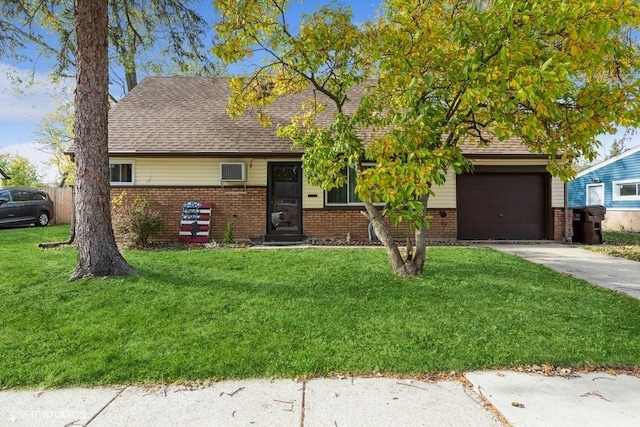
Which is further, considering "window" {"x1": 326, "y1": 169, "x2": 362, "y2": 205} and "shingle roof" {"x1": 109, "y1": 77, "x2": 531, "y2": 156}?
"window" {"x1": 326, "y1": 169, "x2": 362, "y2": 205}

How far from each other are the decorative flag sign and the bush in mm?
581

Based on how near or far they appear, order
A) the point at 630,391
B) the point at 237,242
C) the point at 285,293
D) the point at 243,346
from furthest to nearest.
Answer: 1. the point at 237,242
2. the point at 285,293
3. the point at 243,346
4. the point at 630,391

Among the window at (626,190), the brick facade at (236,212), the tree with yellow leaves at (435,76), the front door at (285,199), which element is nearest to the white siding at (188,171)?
the brick facade at (236,212)

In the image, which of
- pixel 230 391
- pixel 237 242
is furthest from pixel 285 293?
pixel 237 242

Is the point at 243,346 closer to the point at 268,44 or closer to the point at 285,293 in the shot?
the point at 285,293

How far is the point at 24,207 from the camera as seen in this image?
51.7 ft

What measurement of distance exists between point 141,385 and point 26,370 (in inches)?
41.7

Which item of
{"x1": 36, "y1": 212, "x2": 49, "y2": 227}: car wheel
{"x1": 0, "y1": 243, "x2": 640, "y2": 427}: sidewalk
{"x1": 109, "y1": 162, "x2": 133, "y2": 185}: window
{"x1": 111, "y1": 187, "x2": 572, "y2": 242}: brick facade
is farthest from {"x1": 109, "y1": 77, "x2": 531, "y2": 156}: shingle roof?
{"x1": 0, "y1": 243, "x2": 640, "y2": 427}: sidewalk

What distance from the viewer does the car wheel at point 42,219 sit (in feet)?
53.8

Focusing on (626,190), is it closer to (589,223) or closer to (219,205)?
(589,223)

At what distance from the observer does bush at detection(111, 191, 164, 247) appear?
9414 mm

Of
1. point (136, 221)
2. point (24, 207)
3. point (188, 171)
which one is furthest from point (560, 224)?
point (24, 207)

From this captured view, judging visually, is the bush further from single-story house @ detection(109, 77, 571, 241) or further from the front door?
the front door

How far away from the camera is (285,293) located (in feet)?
17.2
